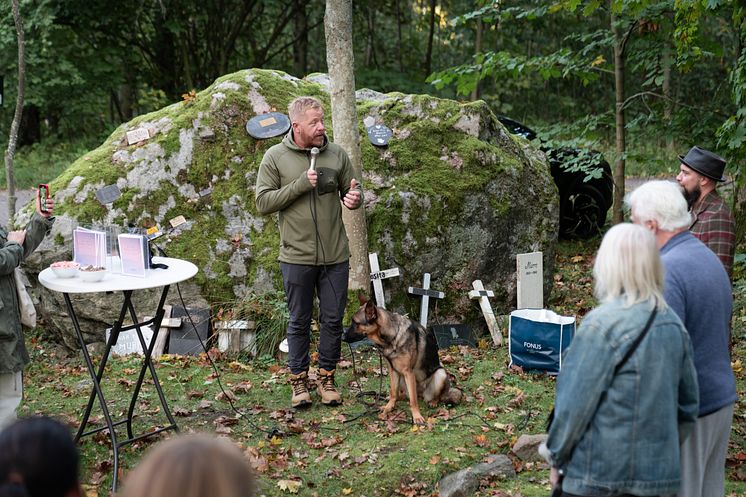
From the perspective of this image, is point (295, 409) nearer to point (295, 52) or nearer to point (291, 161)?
point (291, 161)

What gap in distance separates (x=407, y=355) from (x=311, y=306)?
85cm

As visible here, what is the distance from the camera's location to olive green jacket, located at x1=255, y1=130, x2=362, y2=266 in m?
5.52

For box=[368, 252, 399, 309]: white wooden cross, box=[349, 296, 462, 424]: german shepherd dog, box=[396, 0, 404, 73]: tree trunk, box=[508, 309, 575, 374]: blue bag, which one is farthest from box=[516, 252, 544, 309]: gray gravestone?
box=[396, 0, 404, 73]: tree trunk

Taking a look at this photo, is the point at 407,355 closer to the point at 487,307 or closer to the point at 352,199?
the point at 352,199

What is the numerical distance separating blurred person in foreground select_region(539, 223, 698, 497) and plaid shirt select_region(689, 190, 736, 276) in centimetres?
204

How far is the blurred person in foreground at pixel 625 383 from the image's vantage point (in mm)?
2676

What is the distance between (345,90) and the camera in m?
6.66

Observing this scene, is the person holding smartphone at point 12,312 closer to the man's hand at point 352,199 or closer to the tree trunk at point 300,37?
the man's hand at point 352,199

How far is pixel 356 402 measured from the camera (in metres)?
5.98

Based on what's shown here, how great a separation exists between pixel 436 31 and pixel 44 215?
887 inches

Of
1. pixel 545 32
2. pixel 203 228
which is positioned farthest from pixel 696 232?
pixel 545 32

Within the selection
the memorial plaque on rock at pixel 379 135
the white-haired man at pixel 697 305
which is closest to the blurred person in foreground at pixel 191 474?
the white-haired man at pixel 697 305

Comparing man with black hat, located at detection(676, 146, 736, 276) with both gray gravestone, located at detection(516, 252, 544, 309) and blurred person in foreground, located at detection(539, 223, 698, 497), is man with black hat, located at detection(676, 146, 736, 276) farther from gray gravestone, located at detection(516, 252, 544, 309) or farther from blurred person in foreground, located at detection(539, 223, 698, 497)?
gray gravestone, located at detection(516, 252, 544, 309)

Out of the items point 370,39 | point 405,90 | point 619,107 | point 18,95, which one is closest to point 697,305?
point 619,107
